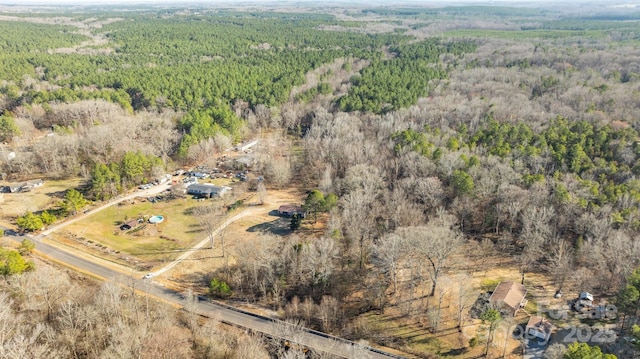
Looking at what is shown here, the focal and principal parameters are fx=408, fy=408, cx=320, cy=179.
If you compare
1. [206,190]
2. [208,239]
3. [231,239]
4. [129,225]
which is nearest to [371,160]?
[206,190]

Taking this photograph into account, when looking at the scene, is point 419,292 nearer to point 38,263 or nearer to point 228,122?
point 38,263

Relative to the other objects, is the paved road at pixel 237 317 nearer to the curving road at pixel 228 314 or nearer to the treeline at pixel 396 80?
the curving road at pixel 228 314

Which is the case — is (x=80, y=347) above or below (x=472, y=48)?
below

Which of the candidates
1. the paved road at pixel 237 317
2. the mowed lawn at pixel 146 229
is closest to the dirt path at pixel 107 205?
the mowed lawn at pixel 146 229

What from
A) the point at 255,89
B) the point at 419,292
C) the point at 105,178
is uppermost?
the point at 255,89

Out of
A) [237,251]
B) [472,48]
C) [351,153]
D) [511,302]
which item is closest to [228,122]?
[351,153]

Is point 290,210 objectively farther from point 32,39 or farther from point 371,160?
point 32,39
